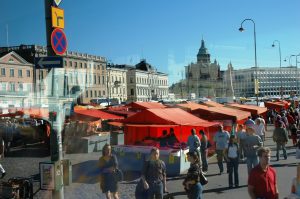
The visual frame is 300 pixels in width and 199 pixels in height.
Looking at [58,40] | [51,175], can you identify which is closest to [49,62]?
[58,40]

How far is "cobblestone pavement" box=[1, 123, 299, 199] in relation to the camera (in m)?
9.72

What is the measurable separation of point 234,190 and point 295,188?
14.7ft

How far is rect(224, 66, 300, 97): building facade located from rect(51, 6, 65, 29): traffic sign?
138772 mm

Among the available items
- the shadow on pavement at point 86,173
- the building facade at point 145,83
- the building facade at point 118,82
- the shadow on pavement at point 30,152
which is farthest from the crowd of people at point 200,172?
the building facade at point 145,83

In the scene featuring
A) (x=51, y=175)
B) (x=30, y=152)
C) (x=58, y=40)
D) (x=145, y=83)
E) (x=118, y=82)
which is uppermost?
(x=145, y=83)

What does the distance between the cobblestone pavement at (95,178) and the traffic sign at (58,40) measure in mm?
3951

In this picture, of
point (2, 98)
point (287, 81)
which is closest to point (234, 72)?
point (287, 81)

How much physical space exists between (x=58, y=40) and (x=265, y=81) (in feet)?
558

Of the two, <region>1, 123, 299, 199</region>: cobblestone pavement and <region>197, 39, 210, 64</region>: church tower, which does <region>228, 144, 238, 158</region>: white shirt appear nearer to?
<region>1, 123, 299, 199</region>: cobblestone pavement

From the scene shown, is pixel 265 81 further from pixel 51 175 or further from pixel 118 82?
pixel 51 175

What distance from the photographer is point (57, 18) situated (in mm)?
6590

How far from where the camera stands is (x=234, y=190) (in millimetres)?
9945

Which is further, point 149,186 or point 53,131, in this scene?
point 149,186

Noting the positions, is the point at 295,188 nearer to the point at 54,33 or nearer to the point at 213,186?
the point at 54,33
